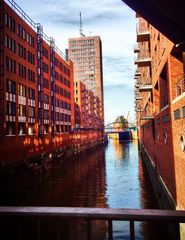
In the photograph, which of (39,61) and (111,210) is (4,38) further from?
(111,210)

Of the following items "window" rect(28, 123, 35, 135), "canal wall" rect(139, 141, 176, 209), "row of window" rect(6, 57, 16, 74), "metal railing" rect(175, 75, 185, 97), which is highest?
"row of window" rect(6, 57, 16, 74)

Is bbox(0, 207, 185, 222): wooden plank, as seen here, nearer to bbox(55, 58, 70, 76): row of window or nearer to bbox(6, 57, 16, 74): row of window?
bbox(6, 57, 16, 74): row of window

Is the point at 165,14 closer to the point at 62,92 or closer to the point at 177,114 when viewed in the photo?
the point at 177,114

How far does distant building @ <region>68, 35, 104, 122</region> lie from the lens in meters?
157

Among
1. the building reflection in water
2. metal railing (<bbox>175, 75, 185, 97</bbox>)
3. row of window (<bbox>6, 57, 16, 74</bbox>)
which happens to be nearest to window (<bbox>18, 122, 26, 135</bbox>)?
the building reflection in water

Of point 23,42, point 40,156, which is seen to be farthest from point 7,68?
point 40,156

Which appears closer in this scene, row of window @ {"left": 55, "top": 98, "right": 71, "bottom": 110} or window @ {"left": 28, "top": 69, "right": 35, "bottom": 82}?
window @ {"left": 28, "top": 69, "right": 35, "bottom": 82}

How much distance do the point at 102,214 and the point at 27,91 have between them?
41.2 metres

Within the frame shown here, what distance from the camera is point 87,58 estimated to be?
160 m

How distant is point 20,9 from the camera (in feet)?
139

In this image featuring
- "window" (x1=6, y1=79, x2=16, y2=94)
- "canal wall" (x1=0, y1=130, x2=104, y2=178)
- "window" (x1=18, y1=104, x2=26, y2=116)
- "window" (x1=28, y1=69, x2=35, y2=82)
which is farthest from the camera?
"window" (x1=28, y1=69, x2=35, y2=82)

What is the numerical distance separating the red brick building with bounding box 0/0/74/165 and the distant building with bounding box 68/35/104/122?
94966 mm

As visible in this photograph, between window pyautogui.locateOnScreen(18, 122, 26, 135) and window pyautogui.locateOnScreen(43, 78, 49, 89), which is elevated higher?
window pyautogui.locateOnScreen(43, 78, 49, 89)

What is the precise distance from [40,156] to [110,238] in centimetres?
4385
